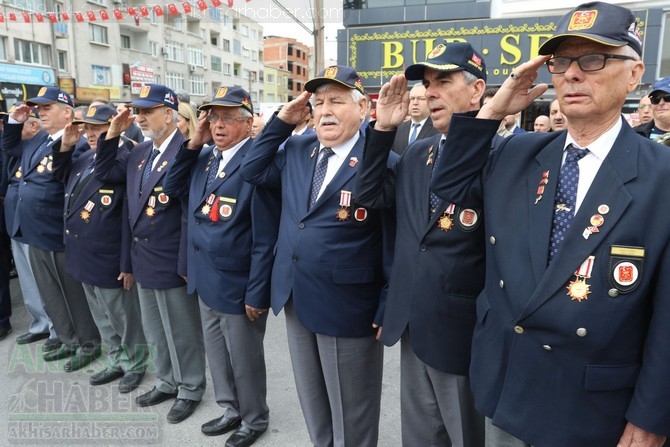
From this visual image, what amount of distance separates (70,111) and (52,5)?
2502cm

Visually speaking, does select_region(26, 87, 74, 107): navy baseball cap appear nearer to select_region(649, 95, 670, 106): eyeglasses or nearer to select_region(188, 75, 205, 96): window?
select_region(649, 95, 670, 106): eyeglasses

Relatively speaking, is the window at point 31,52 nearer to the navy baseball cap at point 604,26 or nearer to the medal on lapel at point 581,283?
the navy baseball cap at point 604,26

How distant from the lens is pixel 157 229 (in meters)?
3.11

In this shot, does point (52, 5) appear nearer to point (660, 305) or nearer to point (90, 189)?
point (90, 189)

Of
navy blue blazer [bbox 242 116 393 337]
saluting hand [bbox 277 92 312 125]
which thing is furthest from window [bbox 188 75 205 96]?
navy blue blazer [bbox 242 116 393 337]

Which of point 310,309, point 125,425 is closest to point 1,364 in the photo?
point 125,425

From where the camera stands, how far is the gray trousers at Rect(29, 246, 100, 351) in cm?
387

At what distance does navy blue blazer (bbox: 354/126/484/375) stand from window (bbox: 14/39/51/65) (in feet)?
86.4

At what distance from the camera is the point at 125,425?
10.0 feet

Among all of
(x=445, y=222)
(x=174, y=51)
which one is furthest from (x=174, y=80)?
(x=445, y=222)

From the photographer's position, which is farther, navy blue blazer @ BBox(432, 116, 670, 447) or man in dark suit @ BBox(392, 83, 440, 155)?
man in dark suit @ BBox(392, 83, 440, 155)

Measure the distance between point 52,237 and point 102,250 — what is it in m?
0.74

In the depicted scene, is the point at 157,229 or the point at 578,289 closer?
the point at 578,289

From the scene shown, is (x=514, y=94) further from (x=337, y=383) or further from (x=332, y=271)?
(x=337, y=383)
